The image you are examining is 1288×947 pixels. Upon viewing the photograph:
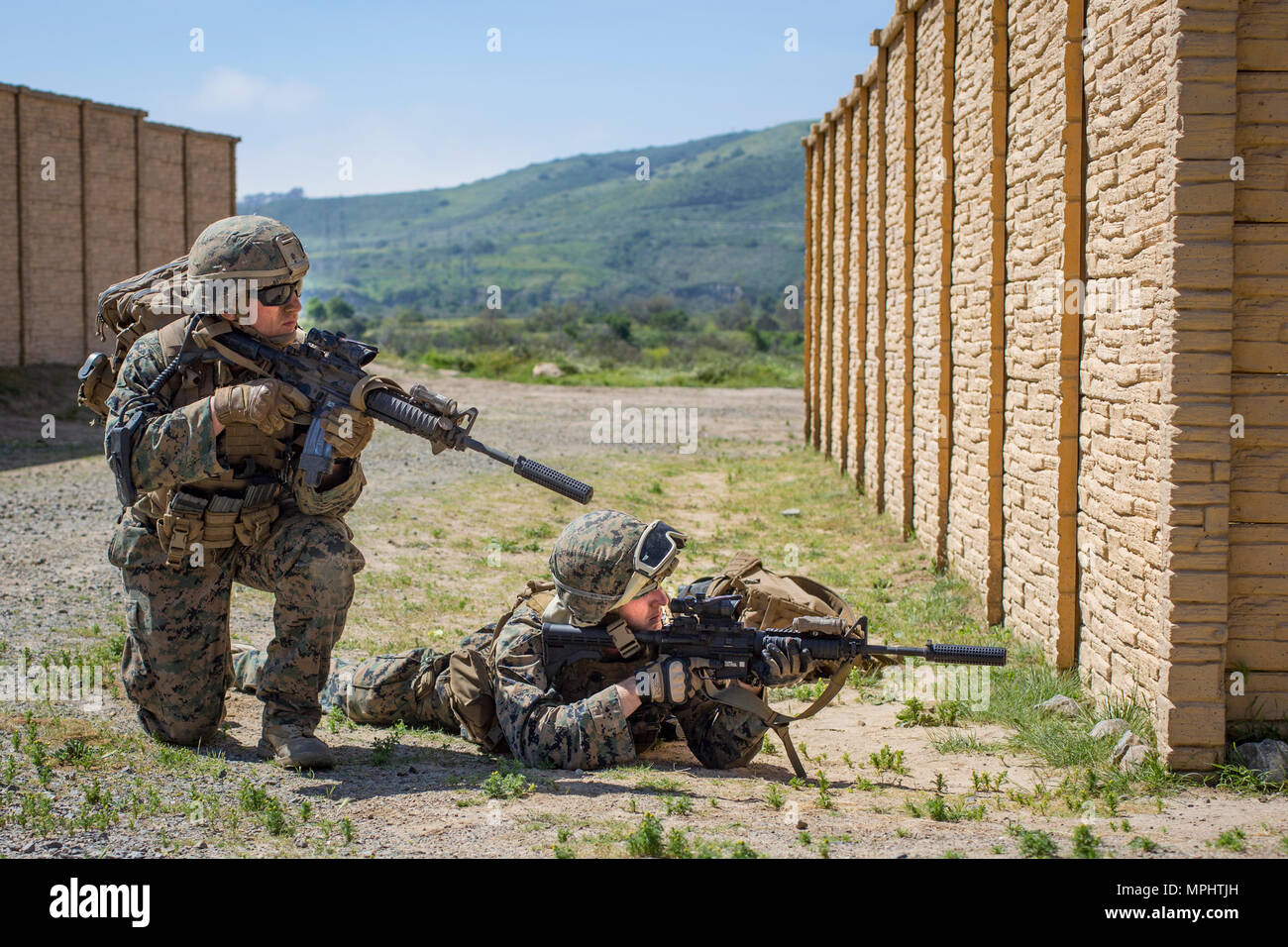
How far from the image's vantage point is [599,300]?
110 meters

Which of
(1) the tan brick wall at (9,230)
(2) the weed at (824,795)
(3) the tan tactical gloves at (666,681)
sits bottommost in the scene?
(2) the weed at (824,795)

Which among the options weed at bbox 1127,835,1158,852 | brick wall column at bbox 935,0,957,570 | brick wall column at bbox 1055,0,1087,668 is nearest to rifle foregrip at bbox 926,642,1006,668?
weed at bbox 1127,835,1158,852

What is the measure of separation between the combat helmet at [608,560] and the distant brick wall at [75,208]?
55.8 ft

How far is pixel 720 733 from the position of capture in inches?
197

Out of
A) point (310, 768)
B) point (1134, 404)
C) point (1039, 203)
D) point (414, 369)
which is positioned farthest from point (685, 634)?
point (414, 369)

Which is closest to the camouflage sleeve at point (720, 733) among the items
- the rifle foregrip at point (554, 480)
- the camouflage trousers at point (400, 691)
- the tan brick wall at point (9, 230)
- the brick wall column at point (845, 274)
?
the rifle foregrip at point (554, 480)

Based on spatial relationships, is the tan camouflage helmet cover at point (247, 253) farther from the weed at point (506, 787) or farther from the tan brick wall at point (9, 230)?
the tan brick wall at point (9, 230)

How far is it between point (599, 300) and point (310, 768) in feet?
350

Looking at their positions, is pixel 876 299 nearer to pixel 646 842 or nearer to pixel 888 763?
pixel 888 763

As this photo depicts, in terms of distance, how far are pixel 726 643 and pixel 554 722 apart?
2.51 ft

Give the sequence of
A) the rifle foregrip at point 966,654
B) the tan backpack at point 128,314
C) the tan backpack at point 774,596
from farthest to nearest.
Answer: the tan backpack at point 774,596
the tan backpack at point 128,314
the rifle foregrip at point 966,654

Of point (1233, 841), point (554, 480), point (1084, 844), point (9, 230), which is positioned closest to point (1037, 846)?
point (1084, 844)

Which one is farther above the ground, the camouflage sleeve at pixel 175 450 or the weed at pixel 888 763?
the camouflage sleeve at pixel 175 450

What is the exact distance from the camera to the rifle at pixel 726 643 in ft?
15.6
